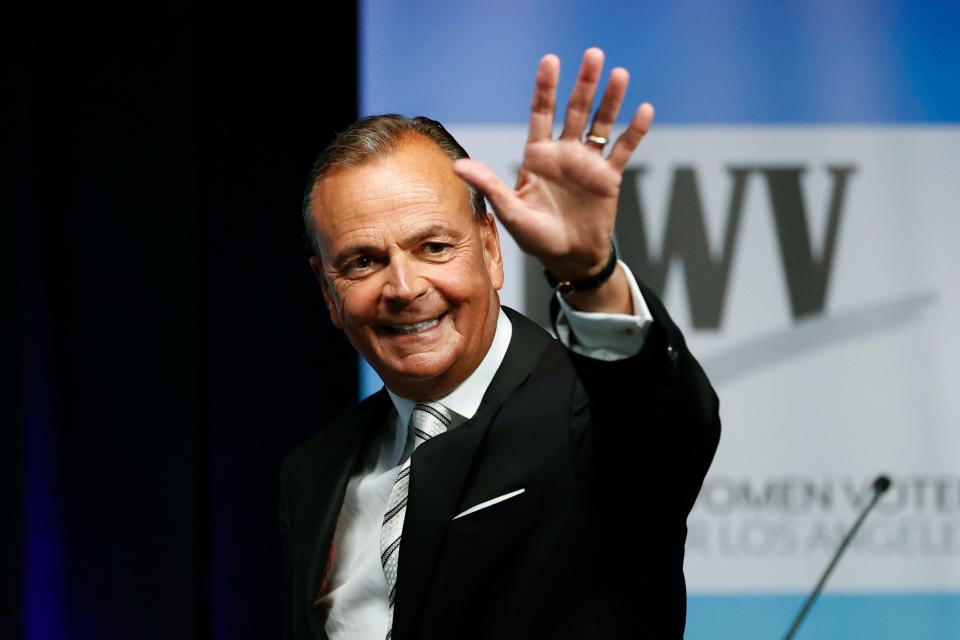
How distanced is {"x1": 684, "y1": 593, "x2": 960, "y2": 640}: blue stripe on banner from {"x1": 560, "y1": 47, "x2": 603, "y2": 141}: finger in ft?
5.87

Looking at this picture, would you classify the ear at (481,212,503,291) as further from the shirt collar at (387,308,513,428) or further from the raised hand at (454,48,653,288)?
the raised hand at (454,48,653,288)

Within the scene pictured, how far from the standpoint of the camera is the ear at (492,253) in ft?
5.39

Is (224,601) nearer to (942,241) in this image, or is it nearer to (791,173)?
(791,173)

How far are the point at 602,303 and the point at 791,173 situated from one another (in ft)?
5.82

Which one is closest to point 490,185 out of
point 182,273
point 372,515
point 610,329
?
point 610,329

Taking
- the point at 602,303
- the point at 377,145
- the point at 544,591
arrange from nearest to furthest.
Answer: the point at 602,303 < the point at 544,591 < the point at 377,145

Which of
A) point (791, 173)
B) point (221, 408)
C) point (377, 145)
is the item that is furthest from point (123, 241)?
point (791, 173)

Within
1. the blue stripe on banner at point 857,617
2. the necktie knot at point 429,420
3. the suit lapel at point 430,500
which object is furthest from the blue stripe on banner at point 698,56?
the suit lapel at point 430,500

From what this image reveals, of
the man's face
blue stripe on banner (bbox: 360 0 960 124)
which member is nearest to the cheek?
the man's face

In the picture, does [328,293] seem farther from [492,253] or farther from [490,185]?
[490,185]

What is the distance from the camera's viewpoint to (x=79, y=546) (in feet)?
9.04

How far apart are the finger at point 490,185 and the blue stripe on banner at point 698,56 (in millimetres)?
1664

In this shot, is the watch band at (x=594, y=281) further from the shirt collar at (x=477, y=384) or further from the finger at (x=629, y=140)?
the shirt collar at (x=477, y=384)

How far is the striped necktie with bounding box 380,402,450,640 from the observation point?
4.83 ft
